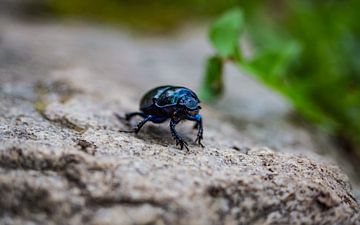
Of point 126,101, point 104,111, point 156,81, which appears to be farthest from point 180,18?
point 104,111

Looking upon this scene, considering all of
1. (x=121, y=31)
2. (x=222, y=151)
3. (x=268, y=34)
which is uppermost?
(x=121, y=31)

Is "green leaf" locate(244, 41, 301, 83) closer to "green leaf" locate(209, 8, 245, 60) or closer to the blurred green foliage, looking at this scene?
the blurred green foliage

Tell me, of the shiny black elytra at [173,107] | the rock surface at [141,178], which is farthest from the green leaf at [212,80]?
the shiny black elytra at [173,107]

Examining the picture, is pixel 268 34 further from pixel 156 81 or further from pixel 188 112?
pixel 188 112

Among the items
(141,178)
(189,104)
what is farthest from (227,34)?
(141,178)

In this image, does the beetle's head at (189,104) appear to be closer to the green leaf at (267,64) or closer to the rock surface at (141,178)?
the rock surface at (141,178)

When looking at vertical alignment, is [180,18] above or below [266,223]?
above

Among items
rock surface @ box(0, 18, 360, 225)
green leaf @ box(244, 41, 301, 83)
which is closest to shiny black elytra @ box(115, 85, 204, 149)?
rock surface @ box(0, 18, 360, 225)
